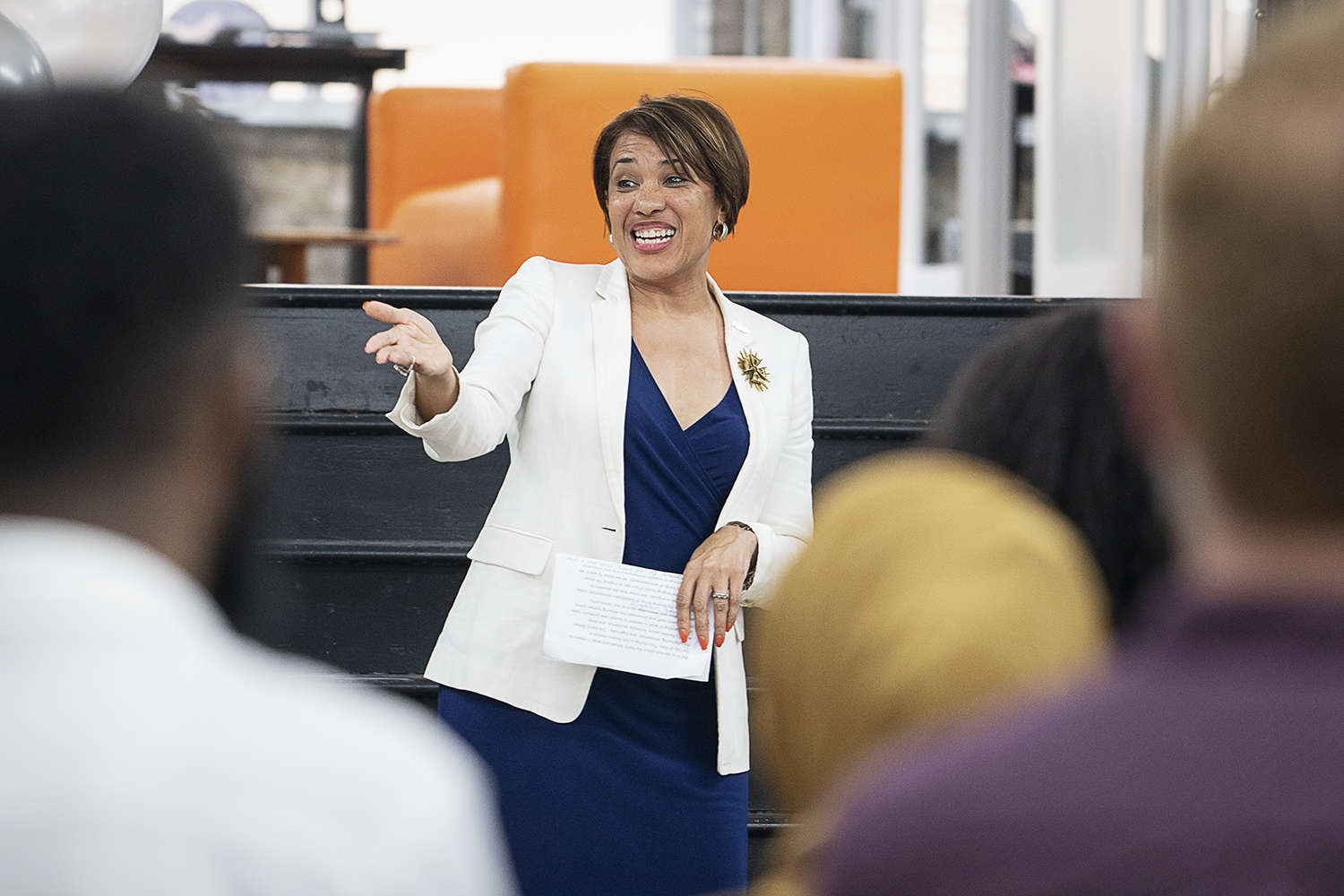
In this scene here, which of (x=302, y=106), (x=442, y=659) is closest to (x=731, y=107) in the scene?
(x=442, y=659)

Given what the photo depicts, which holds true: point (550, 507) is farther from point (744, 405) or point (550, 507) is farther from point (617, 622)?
point (744, 405)

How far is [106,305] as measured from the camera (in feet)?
1.70

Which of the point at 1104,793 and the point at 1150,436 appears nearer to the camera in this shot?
the point at 1104,793

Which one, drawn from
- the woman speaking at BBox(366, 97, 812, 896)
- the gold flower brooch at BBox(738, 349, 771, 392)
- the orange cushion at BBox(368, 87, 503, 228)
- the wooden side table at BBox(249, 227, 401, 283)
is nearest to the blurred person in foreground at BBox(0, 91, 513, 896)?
the woman speaking at BBox(366, 97, 812, 896)

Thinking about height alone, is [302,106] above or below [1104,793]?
above

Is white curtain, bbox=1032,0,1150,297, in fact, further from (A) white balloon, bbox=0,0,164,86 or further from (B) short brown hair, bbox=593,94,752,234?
(A) white balloon, bbox=0,0,164,86

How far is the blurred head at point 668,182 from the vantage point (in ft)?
6.89

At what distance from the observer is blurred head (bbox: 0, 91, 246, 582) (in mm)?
515

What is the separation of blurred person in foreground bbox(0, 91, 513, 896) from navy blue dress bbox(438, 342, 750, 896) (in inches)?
56.3

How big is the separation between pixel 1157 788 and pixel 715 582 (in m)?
1.52

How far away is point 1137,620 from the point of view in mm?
673

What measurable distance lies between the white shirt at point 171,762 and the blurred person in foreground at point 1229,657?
0.51 ft

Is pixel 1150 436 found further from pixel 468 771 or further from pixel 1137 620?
pixel 468 771

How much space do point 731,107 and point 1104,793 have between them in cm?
311
